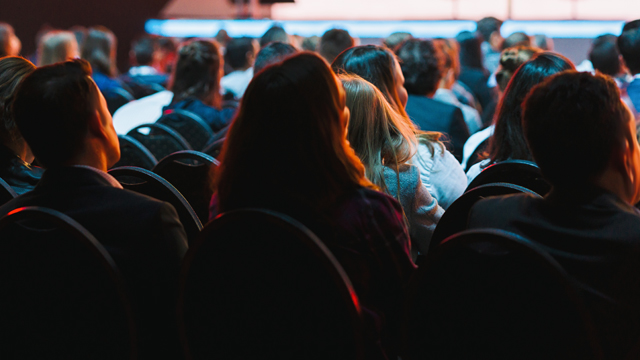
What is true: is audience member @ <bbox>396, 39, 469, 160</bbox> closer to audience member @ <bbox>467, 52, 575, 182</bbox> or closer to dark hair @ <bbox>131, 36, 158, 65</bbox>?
audience member @ <bbox>467, 52, 575, 182</bbox>

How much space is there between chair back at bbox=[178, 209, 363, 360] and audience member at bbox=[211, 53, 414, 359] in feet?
0.36

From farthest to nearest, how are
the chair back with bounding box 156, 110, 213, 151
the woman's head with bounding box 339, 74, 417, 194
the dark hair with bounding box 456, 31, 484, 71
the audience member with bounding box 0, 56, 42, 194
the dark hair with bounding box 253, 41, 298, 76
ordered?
the dark hair with bounding box 456, 31, 484, 71 < the dark hair with bounding box 253, 41, 298, 76 < the chair back with bounding box 156, 110, 213, 151 < the audience member with bounding box 0, 56, 42, 194 < the woman's head with bounding box 339, 74, 417, 194

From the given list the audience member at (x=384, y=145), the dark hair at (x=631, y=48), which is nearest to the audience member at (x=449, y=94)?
the dark hair at (x=631, y=48)

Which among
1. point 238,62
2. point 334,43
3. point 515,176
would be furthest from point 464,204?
point 238,62

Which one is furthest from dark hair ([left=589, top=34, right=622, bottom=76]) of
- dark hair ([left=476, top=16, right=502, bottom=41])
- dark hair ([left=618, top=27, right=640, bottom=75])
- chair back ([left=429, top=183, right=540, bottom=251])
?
chair back ([left=429, top=183, right=540, bottom=251])

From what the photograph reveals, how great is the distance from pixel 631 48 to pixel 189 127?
2.48 metres

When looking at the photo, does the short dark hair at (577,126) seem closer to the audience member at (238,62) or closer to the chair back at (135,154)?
the chair back at (135,154)

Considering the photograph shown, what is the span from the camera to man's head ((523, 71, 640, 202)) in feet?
3.64

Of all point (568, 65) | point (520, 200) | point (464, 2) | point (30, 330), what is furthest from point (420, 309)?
point (464, 2)

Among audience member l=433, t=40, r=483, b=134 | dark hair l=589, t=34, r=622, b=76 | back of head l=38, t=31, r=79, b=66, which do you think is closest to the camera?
audience member l=433, t=40, r=483, b=134

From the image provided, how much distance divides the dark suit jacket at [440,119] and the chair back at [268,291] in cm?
207

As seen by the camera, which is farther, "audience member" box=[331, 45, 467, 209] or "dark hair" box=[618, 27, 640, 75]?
"dark hair" box=[618, 27, 640, 75]

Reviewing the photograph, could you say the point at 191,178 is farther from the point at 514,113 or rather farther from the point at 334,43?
the point at 334,43

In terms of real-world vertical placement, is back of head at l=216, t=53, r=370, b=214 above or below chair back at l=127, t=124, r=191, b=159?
above
